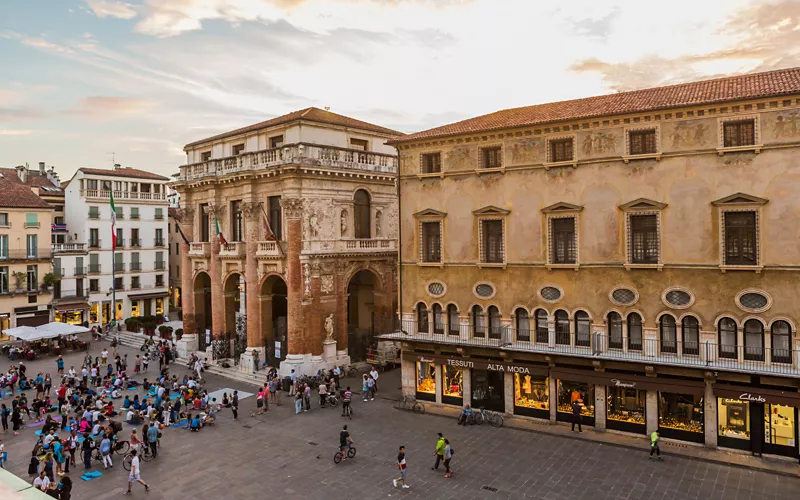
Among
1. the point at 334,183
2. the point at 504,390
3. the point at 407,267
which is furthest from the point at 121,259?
the point at 504,390

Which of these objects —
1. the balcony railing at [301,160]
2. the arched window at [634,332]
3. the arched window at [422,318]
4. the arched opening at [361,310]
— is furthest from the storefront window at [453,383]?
the balcony railing at [301,160]

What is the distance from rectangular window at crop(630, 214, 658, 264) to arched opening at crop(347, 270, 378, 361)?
65.3 feet

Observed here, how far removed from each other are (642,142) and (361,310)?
24.8 metres

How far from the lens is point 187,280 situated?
43562 millimetres

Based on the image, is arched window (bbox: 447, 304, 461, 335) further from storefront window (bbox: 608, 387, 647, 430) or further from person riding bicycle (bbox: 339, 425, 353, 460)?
person riding bicycle (bbox: 339, 425, 353, 460)

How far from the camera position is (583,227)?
24.6m

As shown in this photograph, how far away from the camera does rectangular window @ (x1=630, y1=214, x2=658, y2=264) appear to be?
23.1 metres

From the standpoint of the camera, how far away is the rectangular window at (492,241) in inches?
1059

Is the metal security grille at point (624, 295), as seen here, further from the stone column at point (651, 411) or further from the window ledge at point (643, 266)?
the stone column at point (651, 411)

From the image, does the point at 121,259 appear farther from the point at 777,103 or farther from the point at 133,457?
the point at 777,103

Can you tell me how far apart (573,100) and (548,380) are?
13.9 m

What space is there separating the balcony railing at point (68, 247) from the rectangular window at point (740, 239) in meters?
56.1

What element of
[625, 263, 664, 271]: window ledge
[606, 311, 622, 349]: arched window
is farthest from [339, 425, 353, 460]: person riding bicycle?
[625, 263, 664, 271]: window ledge

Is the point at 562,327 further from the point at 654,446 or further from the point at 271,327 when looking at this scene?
the point at 271,327
